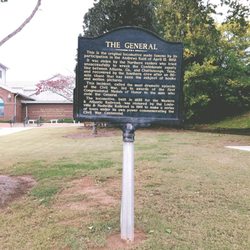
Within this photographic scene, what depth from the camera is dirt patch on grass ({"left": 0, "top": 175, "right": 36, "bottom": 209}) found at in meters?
7.00

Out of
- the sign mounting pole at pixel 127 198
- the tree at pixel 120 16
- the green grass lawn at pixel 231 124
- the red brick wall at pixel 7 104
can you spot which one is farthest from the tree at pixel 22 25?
the red brick wall at pixel 7 104

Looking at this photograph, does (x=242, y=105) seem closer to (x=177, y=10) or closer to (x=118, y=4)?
(x=118, y=4)

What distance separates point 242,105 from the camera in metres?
28.9

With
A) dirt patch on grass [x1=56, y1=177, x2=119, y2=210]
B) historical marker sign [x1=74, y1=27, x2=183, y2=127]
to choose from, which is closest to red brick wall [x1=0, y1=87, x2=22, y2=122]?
dirt patch on grass [x1=56, y1=177, x2=119, y2=210]

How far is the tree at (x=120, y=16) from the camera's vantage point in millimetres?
25453

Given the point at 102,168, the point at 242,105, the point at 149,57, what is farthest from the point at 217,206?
the point at 242,105

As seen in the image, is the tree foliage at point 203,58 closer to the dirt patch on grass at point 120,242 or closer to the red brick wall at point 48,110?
the dirt patch on grass at point 120,242

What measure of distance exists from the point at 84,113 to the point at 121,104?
49 centimetres

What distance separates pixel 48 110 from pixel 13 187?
42411mm

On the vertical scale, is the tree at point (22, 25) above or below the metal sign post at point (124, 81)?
above

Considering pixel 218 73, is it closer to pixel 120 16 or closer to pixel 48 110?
pixel 120 16

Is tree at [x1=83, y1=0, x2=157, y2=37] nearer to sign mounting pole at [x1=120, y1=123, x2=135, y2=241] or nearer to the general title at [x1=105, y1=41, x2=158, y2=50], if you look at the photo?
the general title at [x1=105, y1=41, x2=158, y2=50]

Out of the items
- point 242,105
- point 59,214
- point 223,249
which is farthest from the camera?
point 242,105

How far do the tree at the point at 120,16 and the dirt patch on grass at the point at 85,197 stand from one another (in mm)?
19189
